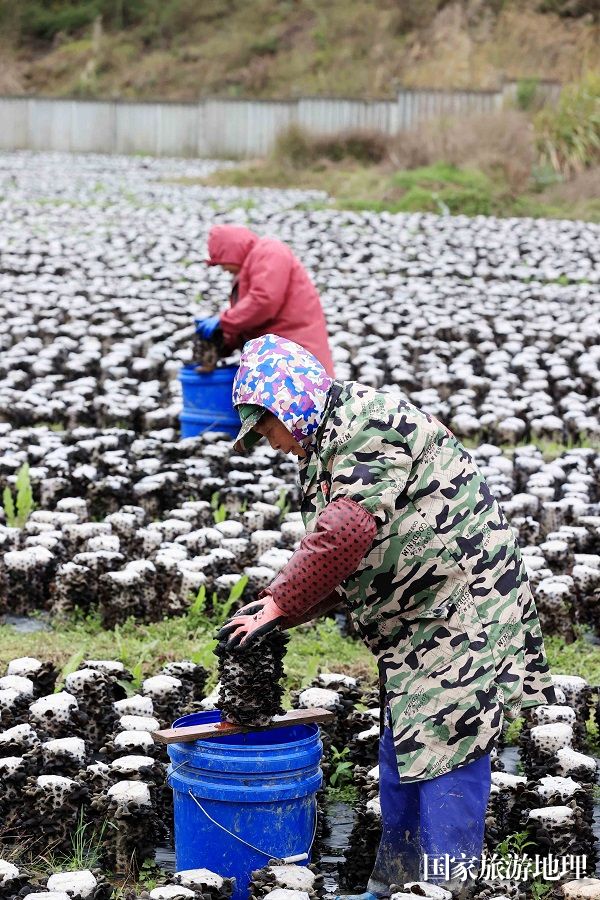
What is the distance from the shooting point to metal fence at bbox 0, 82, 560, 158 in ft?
87.1

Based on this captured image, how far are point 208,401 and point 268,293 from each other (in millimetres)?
964

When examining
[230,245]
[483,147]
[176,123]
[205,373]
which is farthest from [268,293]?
[176,123]

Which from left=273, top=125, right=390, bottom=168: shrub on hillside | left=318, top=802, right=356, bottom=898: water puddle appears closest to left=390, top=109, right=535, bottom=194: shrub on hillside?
left=273, top=125, right=390, bottom=168: shrub on hillside

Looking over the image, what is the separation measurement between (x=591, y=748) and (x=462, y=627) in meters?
1.63

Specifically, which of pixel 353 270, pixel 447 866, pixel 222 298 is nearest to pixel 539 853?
pixel 447 866

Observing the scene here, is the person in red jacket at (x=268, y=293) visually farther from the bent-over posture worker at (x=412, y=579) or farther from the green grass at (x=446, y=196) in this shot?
the green grass at (x=446, y=196)

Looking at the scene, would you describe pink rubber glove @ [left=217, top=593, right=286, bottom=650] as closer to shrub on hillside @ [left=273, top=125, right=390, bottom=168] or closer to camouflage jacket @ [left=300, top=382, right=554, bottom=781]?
camouflage jacket @ [left=300, top=382, right=554, bottom=781]

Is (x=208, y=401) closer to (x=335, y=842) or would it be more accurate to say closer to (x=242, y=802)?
(x=335, y=842)

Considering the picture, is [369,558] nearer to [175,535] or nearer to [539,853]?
[539,853]

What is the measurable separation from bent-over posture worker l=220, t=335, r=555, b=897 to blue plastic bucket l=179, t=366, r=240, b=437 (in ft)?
15.1

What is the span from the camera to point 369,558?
10.9 ft

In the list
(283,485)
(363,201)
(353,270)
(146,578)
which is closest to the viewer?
(146,578)

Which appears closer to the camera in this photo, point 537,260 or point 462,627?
point 462,627

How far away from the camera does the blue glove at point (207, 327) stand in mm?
7771
